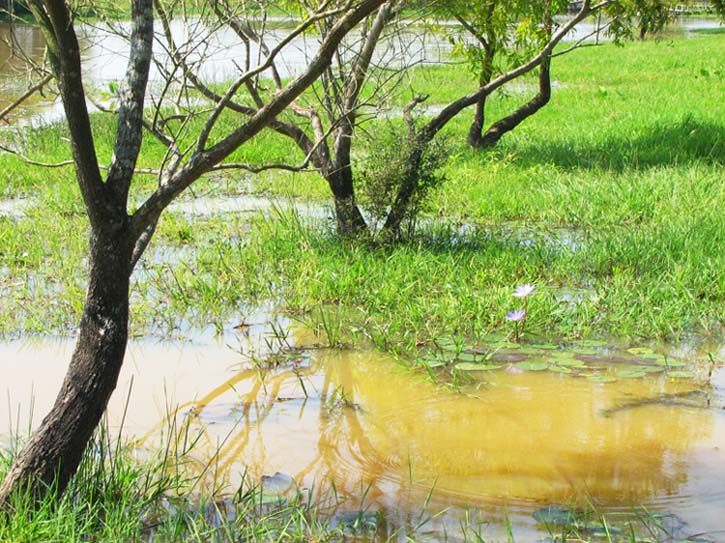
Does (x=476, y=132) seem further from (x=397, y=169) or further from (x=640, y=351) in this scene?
(x=640, y=351)

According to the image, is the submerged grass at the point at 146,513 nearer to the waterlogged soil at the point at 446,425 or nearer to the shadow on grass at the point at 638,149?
the waterlogged soil at the point at 446,425

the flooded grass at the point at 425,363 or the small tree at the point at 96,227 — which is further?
the flooded grass at the point at 425,363

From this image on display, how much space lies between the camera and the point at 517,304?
5.33 meters

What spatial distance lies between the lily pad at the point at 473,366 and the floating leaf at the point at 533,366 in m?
0.11

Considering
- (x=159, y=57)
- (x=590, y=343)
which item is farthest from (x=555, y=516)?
(x=159, y=57)

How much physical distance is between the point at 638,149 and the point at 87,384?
25.5 feet

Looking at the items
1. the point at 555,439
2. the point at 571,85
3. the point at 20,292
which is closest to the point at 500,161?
the point at 20,292

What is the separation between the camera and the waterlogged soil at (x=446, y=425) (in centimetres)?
337

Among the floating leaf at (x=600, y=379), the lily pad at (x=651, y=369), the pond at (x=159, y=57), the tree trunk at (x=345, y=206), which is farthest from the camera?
the tree trunk at (x=345, y=206)

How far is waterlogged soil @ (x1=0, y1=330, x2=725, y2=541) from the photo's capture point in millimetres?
3373

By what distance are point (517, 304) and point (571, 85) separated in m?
12.6

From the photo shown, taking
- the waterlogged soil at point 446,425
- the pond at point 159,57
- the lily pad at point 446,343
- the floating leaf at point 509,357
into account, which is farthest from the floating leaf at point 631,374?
the pond at point 159,57

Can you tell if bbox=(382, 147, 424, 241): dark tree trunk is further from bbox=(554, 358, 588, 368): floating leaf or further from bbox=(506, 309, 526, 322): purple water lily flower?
bbox=(554, 358, 588, 368): floating leaf

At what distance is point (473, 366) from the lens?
464 cm
